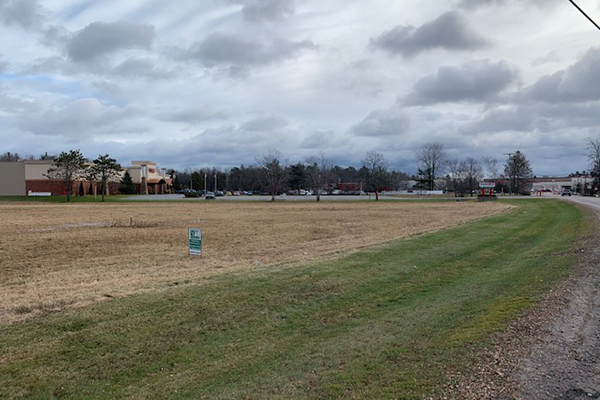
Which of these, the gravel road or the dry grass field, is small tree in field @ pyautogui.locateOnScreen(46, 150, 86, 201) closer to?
the dry grass field

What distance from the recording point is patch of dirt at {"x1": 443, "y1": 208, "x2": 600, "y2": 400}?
497cm

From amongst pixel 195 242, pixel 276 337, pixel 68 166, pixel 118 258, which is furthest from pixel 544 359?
pixel 68 166

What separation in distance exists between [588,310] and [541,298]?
37.0 inches

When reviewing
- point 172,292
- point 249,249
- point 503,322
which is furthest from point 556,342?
point 249,249

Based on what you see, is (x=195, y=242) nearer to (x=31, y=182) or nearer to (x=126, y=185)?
(x=31, y=182)

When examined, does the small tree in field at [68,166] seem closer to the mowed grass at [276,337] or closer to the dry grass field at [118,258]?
the dry grass field at [118,258]

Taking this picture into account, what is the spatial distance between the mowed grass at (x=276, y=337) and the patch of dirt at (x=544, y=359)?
310mm

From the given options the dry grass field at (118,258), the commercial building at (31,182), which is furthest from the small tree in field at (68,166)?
the dry grass field at (118,258)

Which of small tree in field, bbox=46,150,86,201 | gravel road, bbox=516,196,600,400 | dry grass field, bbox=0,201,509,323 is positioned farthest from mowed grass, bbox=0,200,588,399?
small tree in field, bbox=46,150,86,201

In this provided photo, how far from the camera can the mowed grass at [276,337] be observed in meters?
5.65

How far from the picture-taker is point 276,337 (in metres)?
7.47

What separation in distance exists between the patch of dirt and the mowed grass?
1.02 feet

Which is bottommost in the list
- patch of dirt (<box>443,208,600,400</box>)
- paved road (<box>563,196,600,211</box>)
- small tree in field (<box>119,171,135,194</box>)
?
patch of dirt (<box>443,208,600,400</box>)

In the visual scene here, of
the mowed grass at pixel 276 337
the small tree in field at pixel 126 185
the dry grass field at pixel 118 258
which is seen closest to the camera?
the mowed grass at pixel 276 337
